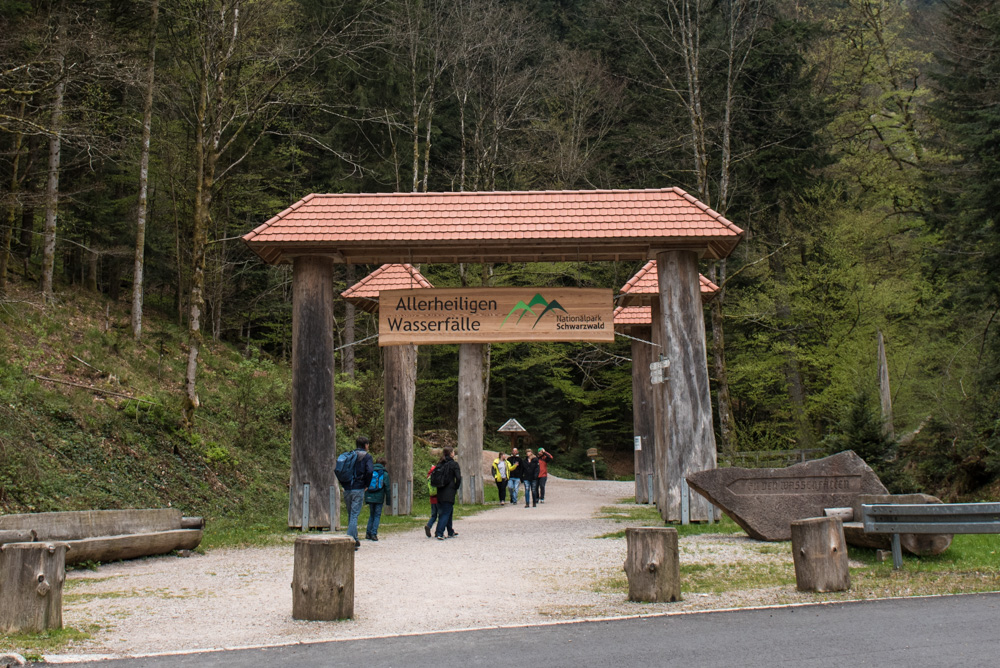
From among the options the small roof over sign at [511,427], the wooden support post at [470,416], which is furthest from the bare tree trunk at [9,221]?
the small roof over sign at [511,427]

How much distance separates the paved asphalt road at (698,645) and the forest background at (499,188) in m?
8.73

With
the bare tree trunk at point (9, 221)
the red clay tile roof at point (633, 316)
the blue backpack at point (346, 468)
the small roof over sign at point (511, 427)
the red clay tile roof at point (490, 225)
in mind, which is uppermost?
the bare tree trunk at point (9, 221)

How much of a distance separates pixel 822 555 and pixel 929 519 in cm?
177

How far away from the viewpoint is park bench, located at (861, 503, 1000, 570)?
880 cm

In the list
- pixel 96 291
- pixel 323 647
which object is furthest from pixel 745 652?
pixel 96 291

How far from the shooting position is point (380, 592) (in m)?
8.73

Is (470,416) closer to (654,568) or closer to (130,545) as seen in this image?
(130,545)

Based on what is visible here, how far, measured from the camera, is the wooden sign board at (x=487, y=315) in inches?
597

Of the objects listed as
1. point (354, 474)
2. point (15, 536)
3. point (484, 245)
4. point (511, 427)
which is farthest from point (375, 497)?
point (511, 427)

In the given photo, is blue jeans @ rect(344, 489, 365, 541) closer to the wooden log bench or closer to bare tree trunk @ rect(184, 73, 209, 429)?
the wooden log bench

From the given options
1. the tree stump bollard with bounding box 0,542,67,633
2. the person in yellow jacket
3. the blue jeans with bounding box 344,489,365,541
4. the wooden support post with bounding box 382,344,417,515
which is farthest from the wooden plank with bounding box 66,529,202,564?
the person in yellow jacket

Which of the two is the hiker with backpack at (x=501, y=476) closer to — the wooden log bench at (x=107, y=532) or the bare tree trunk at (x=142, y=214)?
the bare tree trunk at (x=142, y=214)

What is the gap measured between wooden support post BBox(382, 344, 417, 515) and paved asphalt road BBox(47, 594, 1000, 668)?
13.1 meters

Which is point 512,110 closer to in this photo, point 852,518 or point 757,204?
point 757,204
